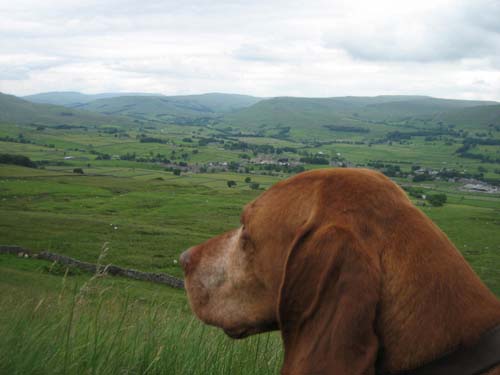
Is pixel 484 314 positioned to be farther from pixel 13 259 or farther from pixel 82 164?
pixel 82 164

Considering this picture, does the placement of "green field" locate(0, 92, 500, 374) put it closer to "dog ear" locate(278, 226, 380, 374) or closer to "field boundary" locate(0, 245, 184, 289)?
"field boundary" locate(0, 245, 184, 289)

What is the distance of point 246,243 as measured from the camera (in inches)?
129

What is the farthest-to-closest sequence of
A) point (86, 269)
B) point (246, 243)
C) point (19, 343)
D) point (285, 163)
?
point (285, 163) → point (86, 269) → point (19, 343) → point (246, 243)

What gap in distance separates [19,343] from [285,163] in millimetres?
148994

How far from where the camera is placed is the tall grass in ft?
13.9

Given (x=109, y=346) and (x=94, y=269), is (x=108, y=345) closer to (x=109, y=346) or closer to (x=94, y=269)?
(x=109, y=346)

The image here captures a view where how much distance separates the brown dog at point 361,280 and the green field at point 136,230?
2064 mm

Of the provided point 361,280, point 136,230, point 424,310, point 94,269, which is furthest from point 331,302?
point 136,230

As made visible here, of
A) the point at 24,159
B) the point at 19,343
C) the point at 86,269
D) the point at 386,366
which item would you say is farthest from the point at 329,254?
the point at 24,159

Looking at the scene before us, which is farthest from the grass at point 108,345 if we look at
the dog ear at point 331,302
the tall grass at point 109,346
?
the dog ear at point 331,302

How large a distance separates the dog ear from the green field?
2.21 m

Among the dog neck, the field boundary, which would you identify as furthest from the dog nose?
the field boundary

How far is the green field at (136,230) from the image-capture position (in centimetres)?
470

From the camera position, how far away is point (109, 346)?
4.59 meters
